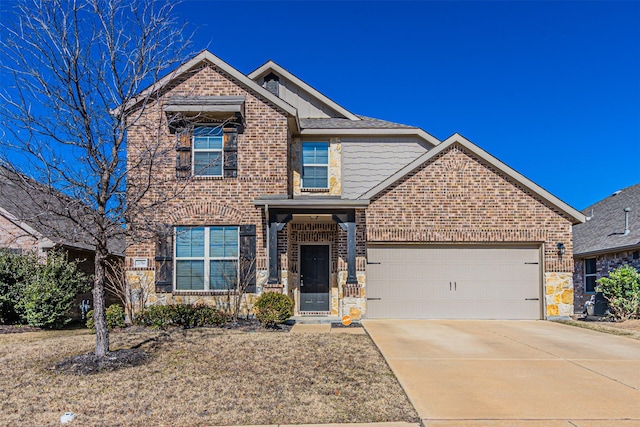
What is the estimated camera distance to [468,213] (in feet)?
44.9

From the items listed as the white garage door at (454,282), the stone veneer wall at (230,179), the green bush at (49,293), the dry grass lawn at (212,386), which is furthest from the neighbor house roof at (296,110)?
the dry grass lawn at (212,386)

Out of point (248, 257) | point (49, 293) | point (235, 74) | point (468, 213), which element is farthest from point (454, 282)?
point (49, 293)

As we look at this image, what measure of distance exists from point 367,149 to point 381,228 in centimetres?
304

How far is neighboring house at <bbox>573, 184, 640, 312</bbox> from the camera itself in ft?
53.9

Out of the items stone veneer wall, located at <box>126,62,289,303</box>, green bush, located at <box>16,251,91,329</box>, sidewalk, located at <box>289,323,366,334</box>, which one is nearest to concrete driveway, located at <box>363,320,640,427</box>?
sidewalk, located at <box>289,323,366,334</box>

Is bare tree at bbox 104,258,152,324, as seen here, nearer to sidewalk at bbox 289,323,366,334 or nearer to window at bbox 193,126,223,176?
window at bbox 193,126,223,176

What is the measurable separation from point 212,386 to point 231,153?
7688 millimetres

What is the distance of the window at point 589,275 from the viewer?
61.7 ft

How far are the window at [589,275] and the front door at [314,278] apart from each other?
1079 cm

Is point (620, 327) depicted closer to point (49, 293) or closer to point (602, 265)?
point (602, 265)

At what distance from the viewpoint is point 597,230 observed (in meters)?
20.0

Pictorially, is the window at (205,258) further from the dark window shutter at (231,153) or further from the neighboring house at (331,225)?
the dark window shutter at (231,153)

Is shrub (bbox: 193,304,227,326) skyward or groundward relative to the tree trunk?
groundward

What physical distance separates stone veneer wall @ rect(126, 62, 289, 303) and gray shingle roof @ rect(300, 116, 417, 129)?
2236 millimetres
